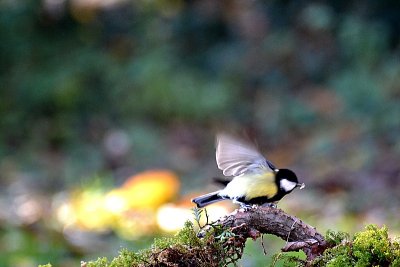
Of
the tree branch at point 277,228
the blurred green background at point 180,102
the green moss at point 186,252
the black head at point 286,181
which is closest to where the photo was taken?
the green moss at point 186,252

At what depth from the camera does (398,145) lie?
7.34 m

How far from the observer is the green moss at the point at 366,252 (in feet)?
7.30

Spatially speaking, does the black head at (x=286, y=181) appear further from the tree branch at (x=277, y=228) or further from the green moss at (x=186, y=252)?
the green moss at (x=186, y=252)

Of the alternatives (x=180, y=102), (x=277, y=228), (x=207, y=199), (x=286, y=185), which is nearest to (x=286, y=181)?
(x=286, y=185)

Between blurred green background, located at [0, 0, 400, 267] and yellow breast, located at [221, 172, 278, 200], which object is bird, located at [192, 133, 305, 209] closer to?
yellow breast, located at [221, 172, 278, 200]

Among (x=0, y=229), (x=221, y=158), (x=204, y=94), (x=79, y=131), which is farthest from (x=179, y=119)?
(x=221, y=158)

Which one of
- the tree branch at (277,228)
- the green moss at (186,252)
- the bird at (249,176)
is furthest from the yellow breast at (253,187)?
the green moss at (186,252)

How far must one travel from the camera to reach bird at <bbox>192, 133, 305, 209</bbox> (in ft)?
9.23

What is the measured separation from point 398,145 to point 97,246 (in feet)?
10.5

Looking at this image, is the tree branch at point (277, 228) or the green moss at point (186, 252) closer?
the green moss at point (186, 252)

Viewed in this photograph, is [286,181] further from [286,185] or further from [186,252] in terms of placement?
[186,252]

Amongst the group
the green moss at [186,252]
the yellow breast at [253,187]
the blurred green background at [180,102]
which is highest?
the blurred green background at [180,102]

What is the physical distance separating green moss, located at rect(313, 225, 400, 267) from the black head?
0.52 m

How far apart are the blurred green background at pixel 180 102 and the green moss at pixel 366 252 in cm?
403
